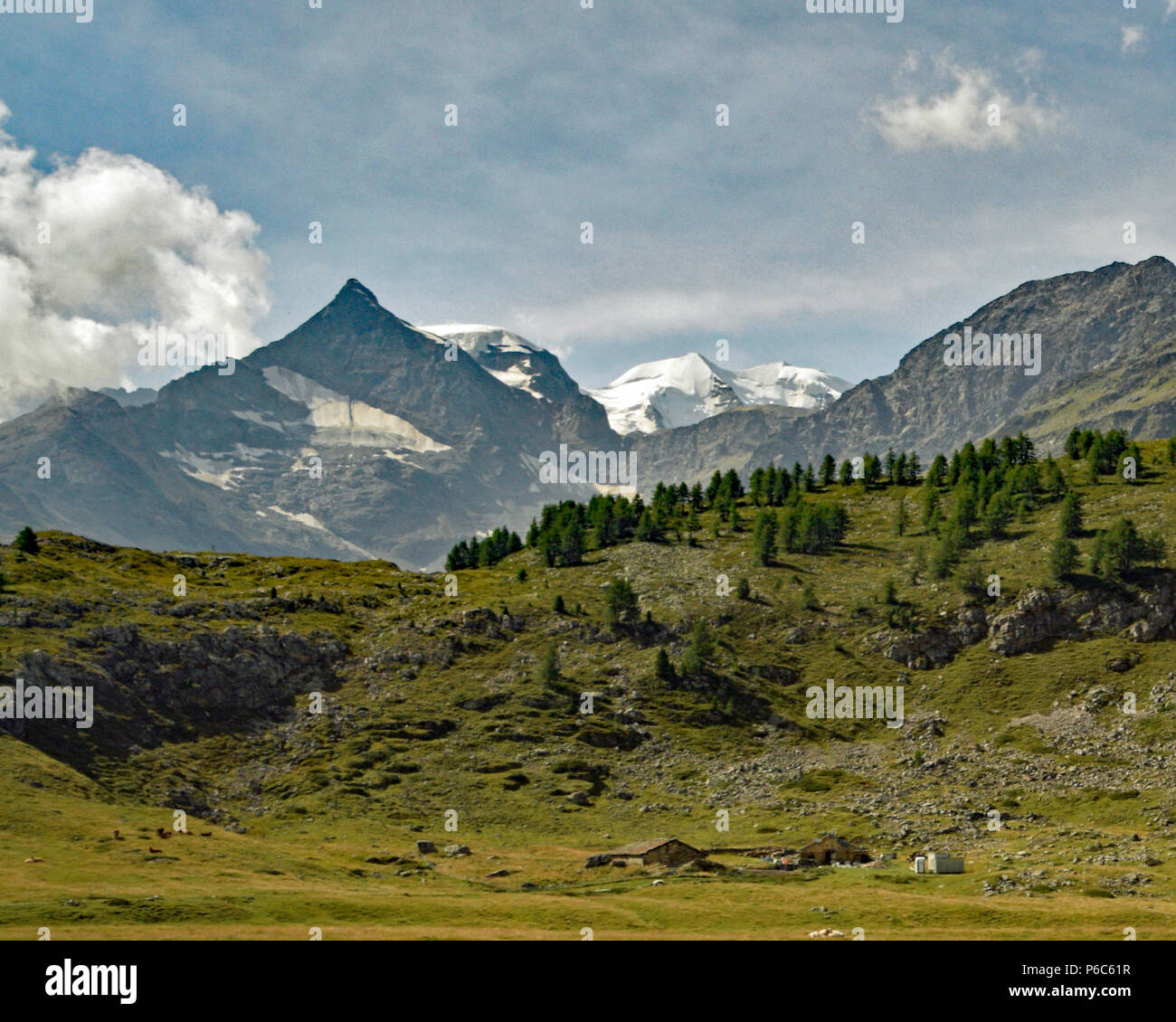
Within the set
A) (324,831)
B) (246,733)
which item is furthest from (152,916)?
(246,733)

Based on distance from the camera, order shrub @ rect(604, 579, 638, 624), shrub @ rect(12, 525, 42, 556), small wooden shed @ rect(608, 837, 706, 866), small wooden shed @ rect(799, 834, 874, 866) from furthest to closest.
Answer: shrub @ rect(604, 579, 638, 624) < shrub @ rect(12, 525, 42, 556) < small wooden shed @ rect(799, 834, 874, 866) < small wooden shed @ rect(608, 837, 706, 866)

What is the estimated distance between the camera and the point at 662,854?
352ft

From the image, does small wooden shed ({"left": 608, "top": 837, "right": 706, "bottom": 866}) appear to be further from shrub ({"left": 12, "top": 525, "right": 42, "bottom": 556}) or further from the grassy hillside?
shrub ({"left": 12, "top": 525, "right": 42, "bottom": 556})

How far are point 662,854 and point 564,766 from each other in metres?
44.3

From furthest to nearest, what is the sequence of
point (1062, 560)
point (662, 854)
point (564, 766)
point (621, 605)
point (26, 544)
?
point (26, 544), point (621, 605), point (1062, 560), point (564, 766), point (662, 854)

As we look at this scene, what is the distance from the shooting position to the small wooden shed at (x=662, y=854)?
107 meters

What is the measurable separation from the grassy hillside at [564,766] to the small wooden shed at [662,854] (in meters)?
3.89

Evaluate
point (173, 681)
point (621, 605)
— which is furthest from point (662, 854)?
point (621, 605)

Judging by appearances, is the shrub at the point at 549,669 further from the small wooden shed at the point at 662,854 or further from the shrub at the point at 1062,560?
the shrub at the point at 1062,560

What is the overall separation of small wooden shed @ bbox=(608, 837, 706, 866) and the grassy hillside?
389 centimetres

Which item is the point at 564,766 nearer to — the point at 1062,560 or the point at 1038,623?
the point at 1038,623

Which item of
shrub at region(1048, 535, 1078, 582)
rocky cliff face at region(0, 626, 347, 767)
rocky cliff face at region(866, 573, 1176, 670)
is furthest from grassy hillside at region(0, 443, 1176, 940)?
shrub at region(1048, 535, 1078, 582)

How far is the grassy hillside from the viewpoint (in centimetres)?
8225

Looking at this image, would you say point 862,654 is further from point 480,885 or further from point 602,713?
point 480,885
